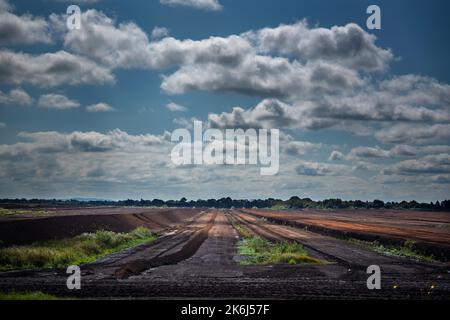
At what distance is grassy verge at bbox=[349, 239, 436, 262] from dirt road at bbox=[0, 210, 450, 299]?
2795mm

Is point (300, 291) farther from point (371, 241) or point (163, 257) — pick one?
point (371, 241)

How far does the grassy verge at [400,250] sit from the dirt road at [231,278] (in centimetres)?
279

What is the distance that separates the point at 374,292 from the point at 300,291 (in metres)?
3.20

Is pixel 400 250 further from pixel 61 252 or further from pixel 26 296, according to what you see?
pixel 26 296

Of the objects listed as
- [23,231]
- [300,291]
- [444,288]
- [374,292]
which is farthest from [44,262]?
[444,288]

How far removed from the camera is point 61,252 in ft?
106

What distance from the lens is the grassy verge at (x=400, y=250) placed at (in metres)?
37.0

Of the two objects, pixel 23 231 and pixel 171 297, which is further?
pixel 23 231

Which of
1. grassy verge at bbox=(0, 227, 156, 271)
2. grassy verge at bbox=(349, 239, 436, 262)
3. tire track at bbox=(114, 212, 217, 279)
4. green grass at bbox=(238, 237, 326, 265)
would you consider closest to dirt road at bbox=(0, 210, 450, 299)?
tire track at bbox=(114, 212, 217, 279)

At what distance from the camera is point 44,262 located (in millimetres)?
29922

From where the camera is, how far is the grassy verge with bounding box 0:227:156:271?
29.1 m
